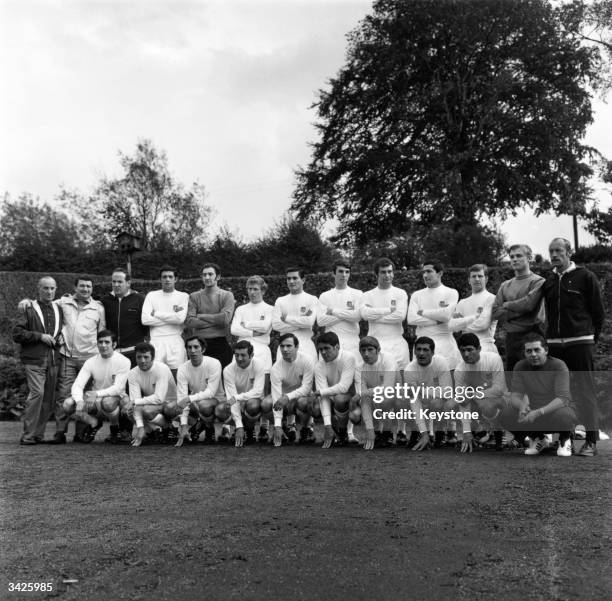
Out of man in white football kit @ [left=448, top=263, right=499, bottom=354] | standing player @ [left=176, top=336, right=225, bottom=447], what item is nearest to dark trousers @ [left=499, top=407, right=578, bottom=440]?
man in white football kit @ [left=448, top=263, right=499, bottom=354]

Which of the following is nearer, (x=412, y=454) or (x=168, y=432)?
(x=412, y=454)

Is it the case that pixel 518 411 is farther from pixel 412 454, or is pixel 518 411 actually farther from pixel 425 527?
pixel 425 527

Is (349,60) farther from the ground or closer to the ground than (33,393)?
farther from the ground

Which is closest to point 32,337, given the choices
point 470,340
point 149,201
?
point 470,340

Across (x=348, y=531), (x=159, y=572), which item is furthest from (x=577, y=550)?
(x=159, y=572)

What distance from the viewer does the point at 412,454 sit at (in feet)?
24.0

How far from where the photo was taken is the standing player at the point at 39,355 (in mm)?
8742

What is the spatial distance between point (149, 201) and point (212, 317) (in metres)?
33.4

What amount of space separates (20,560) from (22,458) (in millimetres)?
3932

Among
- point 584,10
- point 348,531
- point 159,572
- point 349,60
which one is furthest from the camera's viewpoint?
point 349,60

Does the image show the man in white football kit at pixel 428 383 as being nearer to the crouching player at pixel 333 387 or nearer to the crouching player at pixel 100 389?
the crouching player at pixel 333 387

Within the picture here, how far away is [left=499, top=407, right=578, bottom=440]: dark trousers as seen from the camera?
718 cm

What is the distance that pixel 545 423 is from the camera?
286 inches

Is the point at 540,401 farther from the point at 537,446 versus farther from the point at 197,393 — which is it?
the point at 197,393
